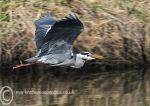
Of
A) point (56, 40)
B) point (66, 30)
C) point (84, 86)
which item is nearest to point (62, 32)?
point (66, 30)

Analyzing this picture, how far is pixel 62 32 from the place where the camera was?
8.66 meters

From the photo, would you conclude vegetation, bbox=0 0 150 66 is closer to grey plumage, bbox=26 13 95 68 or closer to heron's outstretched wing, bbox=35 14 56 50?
grey plumage, bbox=26 13 95 68

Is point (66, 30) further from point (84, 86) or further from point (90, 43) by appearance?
point (90, 43)

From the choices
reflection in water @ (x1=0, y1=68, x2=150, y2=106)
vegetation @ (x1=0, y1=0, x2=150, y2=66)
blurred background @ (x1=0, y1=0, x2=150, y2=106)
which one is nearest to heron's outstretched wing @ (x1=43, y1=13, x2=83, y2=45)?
reflection in water @ (x1=0, y1=68, x2=150, y2=106)

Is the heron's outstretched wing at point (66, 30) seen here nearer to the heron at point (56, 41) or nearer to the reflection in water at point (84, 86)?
the heron at point (56, 41)

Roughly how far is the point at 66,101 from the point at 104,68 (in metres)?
2.02

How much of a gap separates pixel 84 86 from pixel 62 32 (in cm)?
148

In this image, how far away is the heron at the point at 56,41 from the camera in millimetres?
8492

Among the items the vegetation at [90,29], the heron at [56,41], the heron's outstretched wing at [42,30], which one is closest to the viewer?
the heron at [56,41]

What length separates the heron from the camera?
8.49 meters

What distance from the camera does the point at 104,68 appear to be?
1090 cm

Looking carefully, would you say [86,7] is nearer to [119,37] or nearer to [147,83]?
[119,37]

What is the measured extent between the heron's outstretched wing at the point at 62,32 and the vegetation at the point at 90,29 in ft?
5.53

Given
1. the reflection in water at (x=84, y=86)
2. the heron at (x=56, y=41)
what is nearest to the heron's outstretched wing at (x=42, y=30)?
the heron at (x=56, y=41)
